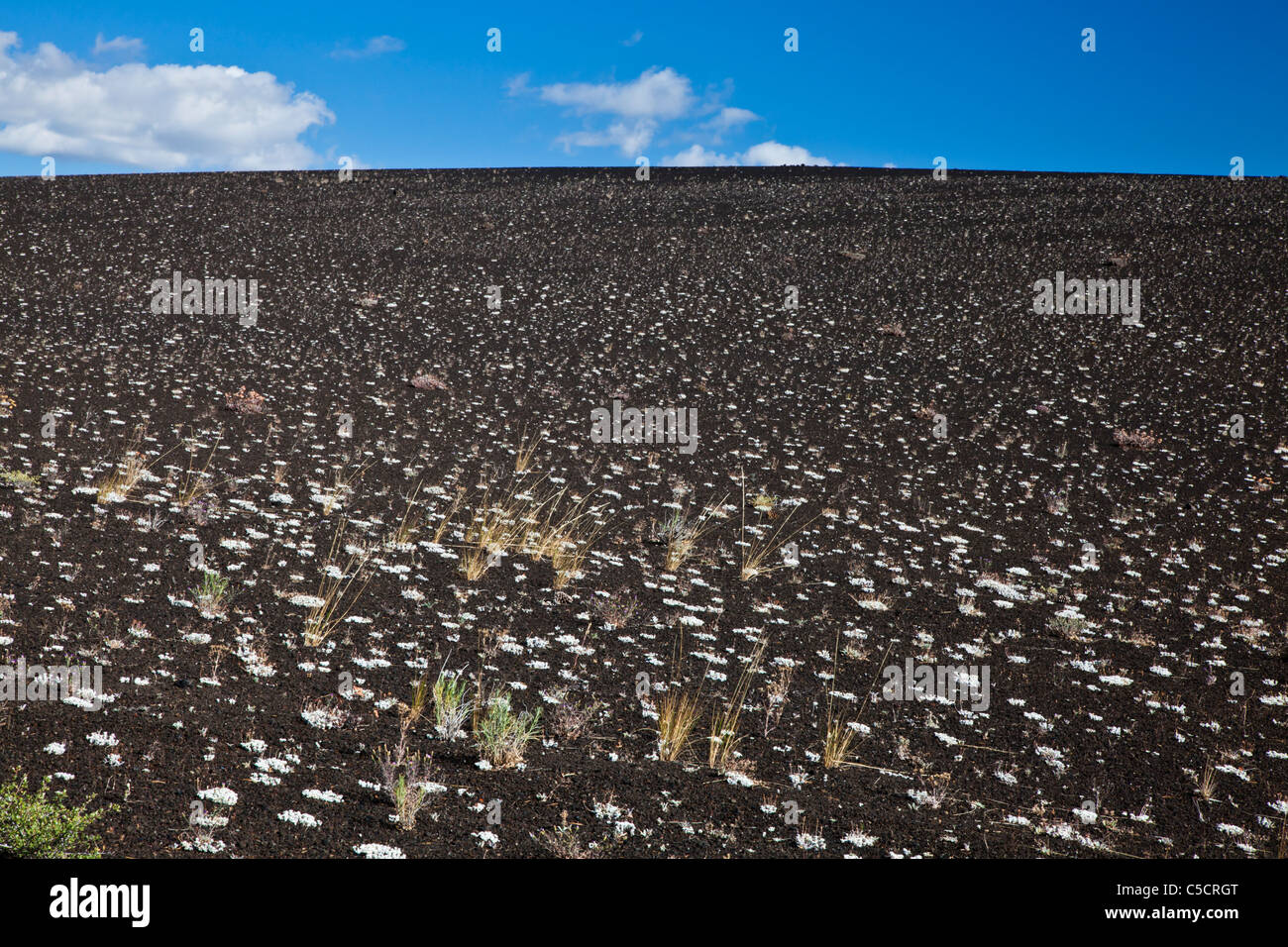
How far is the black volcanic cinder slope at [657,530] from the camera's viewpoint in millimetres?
6012

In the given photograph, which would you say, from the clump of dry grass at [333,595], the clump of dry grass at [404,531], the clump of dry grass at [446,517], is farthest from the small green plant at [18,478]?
the clump of dry grass at [446,517]

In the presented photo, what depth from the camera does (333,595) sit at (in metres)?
8.91

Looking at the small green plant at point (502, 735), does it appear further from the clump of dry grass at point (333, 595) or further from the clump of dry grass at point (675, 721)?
the clump of dry grass at point (333, 595)

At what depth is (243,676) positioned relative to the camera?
697 cm

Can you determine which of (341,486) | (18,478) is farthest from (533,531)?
(18,478)

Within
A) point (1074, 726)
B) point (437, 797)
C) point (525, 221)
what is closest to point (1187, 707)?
point (1074, 726)

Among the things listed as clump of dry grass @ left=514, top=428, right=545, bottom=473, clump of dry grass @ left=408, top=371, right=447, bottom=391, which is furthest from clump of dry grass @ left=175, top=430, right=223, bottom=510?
clump of dry grass @ left=408, top=371, right=447, bottom=391

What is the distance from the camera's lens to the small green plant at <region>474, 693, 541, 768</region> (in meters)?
6.25

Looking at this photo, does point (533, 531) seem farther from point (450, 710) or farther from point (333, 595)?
point (450, 710)

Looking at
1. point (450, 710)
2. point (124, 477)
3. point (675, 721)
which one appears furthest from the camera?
point (124, 477)

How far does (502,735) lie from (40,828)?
9.58ft
